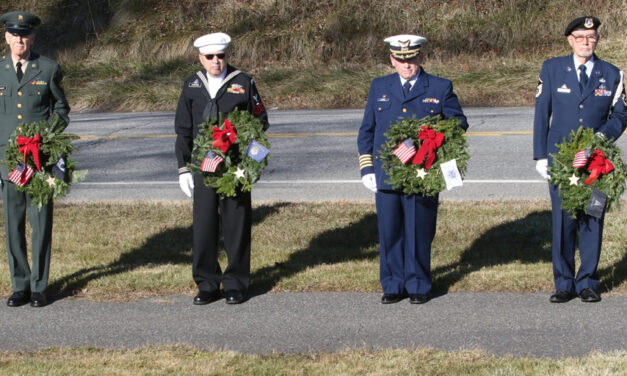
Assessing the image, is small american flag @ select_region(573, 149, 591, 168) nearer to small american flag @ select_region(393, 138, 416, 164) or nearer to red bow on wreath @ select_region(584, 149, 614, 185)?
red bow on wreath @ select_region(584, 149, 614, 185)

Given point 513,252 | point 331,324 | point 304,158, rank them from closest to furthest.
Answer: point 331,324 < point 513,252 < point 304,158

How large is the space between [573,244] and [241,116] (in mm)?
2537

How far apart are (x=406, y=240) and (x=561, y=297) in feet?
3.78

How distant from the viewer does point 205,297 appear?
723 centimetres

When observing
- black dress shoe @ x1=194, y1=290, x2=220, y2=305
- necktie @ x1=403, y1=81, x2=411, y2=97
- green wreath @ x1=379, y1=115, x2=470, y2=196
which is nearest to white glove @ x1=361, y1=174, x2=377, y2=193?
green wreath @ x1=379, y1=115, x2=470, y2=196

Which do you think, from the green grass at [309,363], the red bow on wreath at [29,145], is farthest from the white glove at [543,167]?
the red bow on wreath at [29,145]

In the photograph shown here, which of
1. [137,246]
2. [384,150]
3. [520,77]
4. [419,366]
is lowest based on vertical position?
[520,77]

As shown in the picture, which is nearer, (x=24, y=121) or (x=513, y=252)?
(x=24, y=121)

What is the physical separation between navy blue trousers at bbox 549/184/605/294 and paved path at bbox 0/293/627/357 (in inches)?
6.5

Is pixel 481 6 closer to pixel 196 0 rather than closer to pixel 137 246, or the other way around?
pixel 196 0

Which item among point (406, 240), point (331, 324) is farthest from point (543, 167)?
point (331, 324)

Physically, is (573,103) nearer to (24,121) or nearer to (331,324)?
(331,324)

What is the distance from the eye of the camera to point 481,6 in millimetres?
25203

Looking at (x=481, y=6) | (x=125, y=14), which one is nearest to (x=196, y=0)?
(x=125, y=14)
